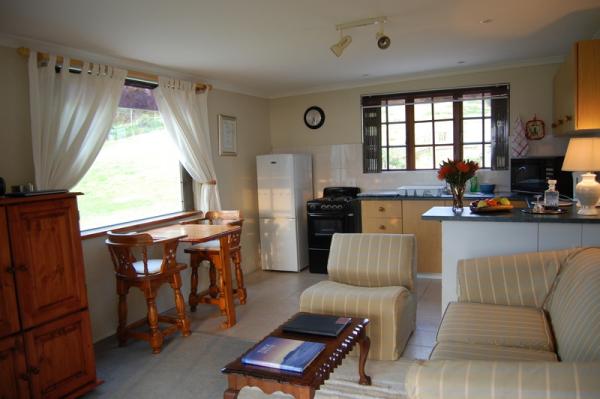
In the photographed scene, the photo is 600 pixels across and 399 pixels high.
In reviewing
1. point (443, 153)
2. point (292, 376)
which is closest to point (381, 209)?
point (443, 153)

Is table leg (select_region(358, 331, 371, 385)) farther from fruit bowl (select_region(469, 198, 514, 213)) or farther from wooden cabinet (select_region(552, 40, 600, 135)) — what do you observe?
wooden cabinet (select_region(552, 40, 600, 135))

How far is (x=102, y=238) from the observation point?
12.0ft

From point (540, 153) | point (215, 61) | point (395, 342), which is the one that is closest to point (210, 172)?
point (215, 61)

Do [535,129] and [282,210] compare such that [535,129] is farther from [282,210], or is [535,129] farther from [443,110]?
[282,210]

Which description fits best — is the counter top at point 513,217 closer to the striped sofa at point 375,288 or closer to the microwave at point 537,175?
the striped sofa at point 375,288

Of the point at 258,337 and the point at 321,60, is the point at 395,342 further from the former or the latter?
the point at 321,60

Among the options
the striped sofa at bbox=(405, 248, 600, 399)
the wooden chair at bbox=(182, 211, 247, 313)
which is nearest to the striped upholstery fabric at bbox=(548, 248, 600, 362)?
the striped sofa at bbox=(405, 248, 600, 399)

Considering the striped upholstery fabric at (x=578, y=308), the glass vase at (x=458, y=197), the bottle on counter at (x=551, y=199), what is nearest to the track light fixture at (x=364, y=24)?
the glass vase at (x=458, y=197)

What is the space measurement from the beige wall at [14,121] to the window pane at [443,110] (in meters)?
4.33

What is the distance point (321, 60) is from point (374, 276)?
7.30 ft

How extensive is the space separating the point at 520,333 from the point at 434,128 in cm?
364

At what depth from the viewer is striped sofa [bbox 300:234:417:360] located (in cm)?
292

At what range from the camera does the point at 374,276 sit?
10.8 feet

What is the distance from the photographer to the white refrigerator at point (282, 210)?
5.54 metres
